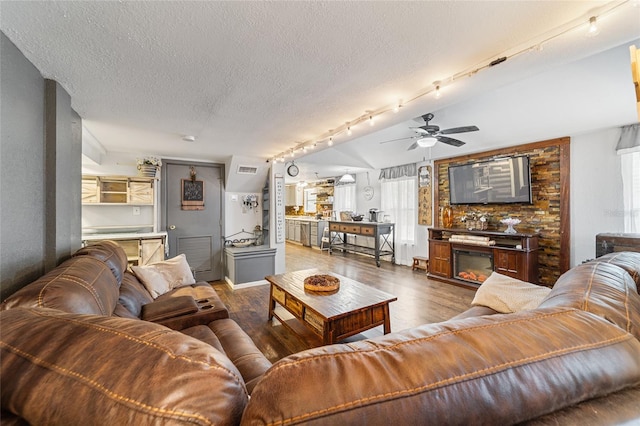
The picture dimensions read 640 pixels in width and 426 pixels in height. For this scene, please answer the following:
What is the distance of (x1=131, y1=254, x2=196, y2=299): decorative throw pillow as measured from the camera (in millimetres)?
2354

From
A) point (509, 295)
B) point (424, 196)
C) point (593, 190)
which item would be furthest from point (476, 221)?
point (509, 295)

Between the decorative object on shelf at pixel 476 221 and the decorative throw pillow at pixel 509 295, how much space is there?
105 inches

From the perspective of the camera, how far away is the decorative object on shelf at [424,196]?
17.3ft

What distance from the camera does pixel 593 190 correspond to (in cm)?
337

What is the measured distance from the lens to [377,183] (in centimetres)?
661

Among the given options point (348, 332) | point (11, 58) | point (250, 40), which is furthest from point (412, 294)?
point (11, 58)

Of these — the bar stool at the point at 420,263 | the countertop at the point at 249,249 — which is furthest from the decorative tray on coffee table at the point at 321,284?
the bar stool at the point at 420,263

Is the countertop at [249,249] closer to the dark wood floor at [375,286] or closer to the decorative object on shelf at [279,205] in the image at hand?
the decorative object on shelf at [279,205]

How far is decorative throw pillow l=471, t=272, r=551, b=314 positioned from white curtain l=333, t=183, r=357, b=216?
17.7 feet

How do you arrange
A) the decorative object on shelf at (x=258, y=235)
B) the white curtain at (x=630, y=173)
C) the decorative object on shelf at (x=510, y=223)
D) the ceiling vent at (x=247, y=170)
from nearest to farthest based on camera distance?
1. the white curtain at (x=630, y=173)
2. the decorative object on shelf at (x=510, y=223)
3. the ceiling vent at (x=247, y=170)
4. the decorative object on shelf at (x=258, y=235)

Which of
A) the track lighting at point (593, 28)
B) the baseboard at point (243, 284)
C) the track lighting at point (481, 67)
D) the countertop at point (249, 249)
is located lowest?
Answer: the baseboard at point (243, 284)

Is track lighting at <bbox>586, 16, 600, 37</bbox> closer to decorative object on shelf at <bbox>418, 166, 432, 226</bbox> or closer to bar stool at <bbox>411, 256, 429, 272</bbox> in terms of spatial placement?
decorative object on shelf at <bbox>418, 166, 432, 226</bbox>

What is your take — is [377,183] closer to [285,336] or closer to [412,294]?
[412,294]

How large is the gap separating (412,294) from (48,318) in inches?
156
